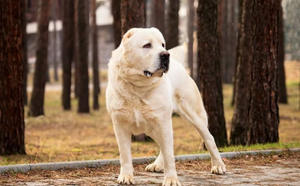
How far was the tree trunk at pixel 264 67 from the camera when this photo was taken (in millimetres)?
10195

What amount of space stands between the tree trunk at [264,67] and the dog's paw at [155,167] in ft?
11.2

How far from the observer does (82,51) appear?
22500mm

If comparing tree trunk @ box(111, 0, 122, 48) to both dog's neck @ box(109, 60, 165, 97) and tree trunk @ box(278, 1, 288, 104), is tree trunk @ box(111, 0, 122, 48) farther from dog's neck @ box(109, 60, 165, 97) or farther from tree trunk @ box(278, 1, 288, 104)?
tree trunk @ box(278, 1, 288, 104)

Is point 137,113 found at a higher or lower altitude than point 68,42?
lower

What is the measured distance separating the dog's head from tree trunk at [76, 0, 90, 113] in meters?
16.4

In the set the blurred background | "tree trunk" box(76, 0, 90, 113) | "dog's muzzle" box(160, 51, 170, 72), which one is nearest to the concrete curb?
the blurred background

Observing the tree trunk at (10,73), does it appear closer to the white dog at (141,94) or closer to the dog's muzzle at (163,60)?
the white dog at (141,94)

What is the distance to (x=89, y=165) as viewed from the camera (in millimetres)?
7781

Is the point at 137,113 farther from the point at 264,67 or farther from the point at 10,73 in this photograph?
the point at 264,67

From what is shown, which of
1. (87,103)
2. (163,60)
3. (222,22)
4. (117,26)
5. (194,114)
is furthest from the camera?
(222,22)

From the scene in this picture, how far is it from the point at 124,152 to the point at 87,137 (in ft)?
31.7

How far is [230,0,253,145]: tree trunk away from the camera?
42.9 feet

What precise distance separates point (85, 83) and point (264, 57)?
1362 cm

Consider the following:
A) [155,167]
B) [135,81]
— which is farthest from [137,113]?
[155,167]
